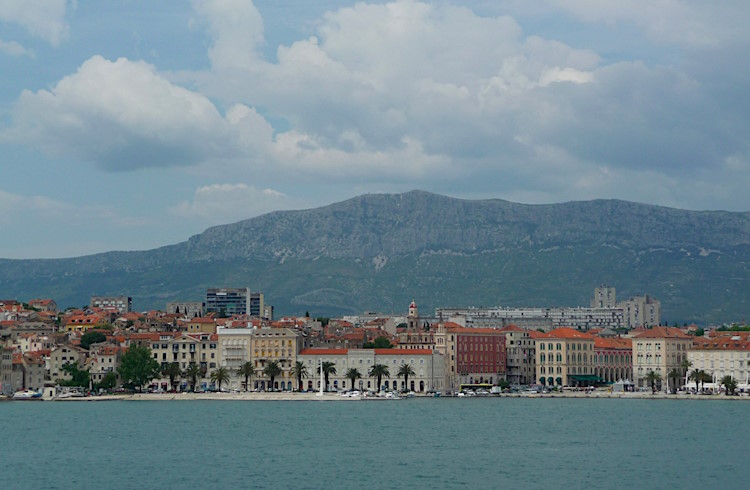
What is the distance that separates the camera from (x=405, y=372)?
149750 millimetres

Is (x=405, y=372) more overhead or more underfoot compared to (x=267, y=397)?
more overhead

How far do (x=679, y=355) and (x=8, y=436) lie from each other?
9242 cm

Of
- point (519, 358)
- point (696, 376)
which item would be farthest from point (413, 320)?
point (696, 376)

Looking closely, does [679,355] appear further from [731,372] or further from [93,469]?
[93,469]

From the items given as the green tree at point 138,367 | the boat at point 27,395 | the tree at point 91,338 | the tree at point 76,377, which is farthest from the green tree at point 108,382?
the tree at point 91,338

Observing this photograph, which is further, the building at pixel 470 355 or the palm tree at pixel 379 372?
the building at pixel 470 355

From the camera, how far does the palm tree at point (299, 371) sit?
486ft

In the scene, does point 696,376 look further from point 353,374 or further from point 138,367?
point 138,367

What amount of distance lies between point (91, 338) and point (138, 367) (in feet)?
88.6

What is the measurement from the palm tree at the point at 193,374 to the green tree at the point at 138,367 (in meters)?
3.48

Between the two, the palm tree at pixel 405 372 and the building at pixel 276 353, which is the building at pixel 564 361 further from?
the building at pixel 276 353

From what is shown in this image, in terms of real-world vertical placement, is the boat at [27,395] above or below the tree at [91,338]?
below

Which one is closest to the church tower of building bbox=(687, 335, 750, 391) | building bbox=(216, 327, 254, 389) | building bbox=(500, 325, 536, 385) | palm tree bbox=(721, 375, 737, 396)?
building bbox=(500, 325, 536, 385)

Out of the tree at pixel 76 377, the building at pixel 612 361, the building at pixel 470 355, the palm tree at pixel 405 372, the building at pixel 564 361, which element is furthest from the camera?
the building at pixel 612 361
